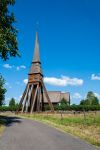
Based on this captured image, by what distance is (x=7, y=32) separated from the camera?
91.8 feet

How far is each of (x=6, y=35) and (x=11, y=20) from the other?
278cm

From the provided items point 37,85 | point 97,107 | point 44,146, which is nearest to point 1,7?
point 44,146

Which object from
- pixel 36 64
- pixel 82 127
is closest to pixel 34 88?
pixel 36 64

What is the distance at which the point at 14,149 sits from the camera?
16.1 metres

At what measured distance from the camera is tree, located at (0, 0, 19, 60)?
90.2 feet

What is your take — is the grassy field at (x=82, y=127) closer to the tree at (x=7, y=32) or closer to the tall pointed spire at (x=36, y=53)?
the tree at (x=7, y=32)

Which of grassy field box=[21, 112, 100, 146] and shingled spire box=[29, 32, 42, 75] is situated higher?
shingled spire box=[29, 32, 42, 75]

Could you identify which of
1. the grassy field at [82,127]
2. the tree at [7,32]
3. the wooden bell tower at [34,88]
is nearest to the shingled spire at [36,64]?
the wooden bell tower at [34,88]

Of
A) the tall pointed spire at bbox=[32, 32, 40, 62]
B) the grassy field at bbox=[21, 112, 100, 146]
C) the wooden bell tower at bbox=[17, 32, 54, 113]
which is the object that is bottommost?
the grassy field at bbox=[21, 112, 100, 146]

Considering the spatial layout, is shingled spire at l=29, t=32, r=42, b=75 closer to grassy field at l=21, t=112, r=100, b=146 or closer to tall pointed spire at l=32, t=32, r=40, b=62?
tall pointed spire at l=32, t=32, r=40, b=62

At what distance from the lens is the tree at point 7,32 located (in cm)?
2749

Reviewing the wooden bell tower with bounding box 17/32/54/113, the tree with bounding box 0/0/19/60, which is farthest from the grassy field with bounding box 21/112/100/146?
the wooden bell tower with bounding box 17/32/54/113

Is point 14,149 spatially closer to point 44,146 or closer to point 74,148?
point 44,146

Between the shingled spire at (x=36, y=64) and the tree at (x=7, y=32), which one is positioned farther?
the shingled spire at (x=36, y=64)
